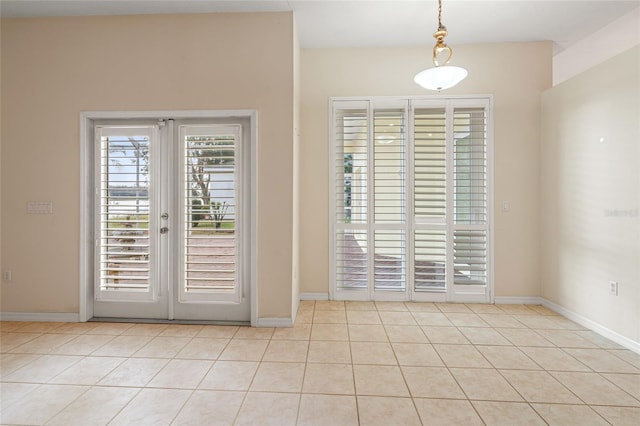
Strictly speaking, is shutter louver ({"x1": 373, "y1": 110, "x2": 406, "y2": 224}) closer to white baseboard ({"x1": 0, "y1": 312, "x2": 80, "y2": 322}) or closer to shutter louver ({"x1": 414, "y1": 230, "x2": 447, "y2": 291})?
shutter louver ({"x1": 414, "y1": 230, "x2": 447, "y2": 291})

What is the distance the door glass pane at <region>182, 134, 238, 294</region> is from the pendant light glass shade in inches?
71.4

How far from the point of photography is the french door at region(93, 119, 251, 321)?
10.3ft

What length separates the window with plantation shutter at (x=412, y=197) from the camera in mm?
3721

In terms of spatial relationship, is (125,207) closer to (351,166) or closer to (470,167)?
(351,166)

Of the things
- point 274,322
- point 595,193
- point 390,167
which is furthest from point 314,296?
point 595,193

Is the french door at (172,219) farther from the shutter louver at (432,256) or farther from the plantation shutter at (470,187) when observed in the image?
the plantation shutter at (470,187)

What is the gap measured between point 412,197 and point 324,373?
90.1 inches

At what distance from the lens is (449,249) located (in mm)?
3734

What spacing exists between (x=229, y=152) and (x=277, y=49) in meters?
1.10

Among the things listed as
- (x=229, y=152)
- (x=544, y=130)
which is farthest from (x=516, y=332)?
(x=229, y=152)

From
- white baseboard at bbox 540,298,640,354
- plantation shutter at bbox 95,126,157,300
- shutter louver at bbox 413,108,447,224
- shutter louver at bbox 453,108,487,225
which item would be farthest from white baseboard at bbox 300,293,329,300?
white baseboard at bbox 540,298,640,354

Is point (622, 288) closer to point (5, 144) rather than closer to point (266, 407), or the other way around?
point (266, 407)

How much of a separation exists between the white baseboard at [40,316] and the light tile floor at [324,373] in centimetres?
9

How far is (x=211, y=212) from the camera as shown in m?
3.14
